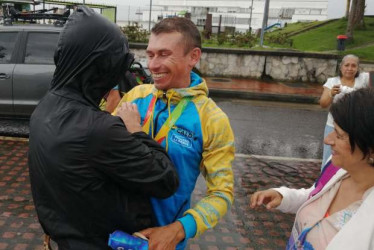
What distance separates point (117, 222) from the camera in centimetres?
142

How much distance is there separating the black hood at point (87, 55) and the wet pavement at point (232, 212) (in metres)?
2.48

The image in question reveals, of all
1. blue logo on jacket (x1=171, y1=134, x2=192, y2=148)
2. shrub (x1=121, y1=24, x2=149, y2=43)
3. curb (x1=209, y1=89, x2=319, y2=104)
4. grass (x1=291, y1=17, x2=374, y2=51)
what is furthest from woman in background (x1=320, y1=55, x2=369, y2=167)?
grass (x1=291, y1=17, x2=374, y2=51)

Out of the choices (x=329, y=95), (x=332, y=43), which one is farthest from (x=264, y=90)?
(x=332, y=43)

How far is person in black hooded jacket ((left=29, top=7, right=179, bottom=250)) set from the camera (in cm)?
129

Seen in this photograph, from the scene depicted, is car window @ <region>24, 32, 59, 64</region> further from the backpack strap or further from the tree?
the tree

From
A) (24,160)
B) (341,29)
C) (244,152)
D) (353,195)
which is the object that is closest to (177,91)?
(353,195)

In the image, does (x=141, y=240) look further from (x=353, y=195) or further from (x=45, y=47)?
(x=45, y=47)

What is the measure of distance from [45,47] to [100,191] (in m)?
5.66

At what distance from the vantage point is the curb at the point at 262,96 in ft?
37.8

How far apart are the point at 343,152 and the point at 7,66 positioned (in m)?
6.04

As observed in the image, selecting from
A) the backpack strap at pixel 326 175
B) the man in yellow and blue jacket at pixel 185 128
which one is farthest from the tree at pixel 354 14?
the man in yellow and blue jacket at pixel 185 128

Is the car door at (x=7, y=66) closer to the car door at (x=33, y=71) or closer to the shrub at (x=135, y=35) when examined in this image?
the car door at (x=33, y=71)

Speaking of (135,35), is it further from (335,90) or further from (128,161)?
(128,161)

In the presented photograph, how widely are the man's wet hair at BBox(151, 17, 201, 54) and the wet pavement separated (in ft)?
7.60
